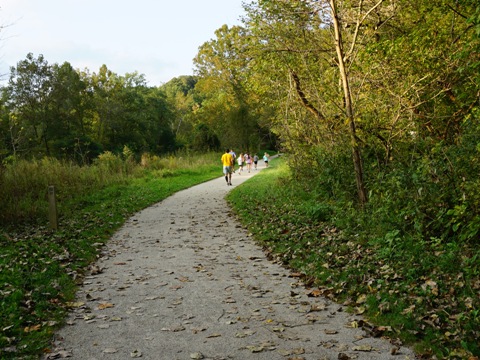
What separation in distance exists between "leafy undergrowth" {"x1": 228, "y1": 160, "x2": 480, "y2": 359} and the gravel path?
0.30 m

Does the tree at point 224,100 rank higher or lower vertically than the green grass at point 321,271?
higher

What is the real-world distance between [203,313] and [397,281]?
2.78 m

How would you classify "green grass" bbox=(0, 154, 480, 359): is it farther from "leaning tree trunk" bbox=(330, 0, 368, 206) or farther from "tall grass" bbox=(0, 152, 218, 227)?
"leaning tree trunk" bbox=(330, 0, 368, 206)

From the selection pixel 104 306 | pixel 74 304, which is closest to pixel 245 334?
pixel 104 306

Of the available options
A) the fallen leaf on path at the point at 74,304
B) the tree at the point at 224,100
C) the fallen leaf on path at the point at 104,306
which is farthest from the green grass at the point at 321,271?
the tree at the point at 224,100

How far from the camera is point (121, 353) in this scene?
183 inches

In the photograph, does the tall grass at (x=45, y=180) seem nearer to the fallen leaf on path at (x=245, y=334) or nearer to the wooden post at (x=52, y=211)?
the wooden post at (x=52, y=211)

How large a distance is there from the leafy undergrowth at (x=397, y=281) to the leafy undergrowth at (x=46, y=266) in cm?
370

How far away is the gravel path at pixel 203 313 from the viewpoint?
4.60 m

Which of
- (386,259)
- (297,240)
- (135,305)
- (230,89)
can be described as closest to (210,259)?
(297,240)

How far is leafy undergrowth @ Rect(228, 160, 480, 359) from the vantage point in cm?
457

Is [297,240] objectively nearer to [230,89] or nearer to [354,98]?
[354,98]

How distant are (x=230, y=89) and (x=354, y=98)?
1798 inches

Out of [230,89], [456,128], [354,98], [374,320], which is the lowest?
[374,320]
